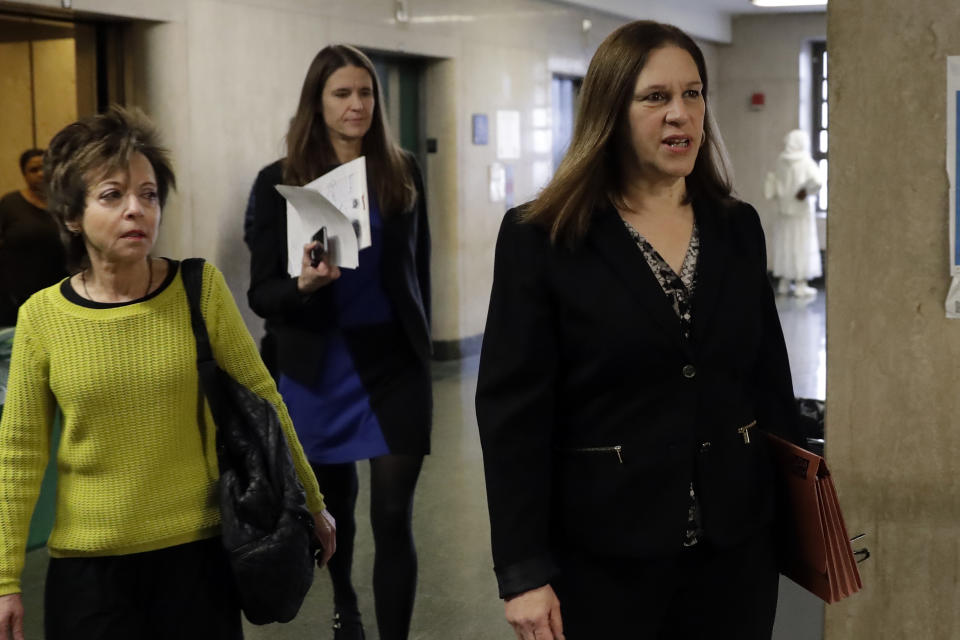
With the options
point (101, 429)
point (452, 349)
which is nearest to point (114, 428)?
point (101, 429)

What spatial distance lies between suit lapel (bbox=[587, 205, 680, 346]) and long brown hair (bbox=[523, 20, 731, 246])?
3 cm

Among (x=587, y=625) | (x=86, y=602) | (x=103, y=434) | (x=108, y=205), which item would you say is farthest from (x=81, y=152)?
(x=587, y=625)

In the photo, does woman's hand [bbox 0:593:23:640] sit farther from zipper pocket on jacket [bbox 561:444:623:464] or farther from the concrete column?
the concrete column

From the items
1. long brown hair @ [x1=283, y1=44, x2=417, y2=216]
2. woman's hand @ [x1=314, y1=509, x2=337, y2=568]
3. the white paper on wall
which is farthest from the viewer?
long brown hair @ [x1=283, y1=44, x2=417, y2=216]

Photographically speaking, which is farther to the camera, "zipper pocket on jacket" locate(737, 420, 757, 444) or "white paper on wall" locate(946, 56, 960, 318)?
"white paper on wall" locate(946, 56, 960, 318)

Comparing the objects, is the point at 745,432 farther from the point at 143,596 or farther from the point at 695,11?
the point at 695,11

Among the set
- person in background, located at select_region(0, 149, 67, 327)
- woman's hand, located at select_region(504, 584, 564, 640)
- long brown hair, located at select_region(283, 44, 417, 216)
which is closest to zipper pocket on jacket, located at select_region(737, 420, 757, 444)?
woman's hand, located at select_region(504, 584, 564, 640)

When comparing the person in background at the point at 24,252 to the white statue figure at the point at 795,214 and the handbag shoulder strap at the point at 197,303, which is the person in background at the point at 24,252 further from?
the white statue figure at the point at 795,214

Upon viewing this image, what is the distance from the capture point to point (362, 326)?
3521 millimetres

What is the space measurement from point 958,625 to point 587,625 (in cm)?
130

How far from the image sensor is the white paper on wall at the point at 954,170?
273cm

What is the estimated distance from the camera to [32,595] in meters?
4.63

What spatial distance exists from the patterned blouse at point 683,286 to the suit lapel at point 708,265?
12 mm

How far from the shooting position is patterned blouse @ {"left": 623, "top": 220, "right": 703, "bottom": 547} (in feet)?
6.68
